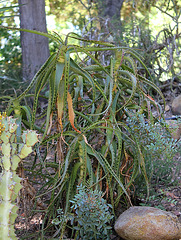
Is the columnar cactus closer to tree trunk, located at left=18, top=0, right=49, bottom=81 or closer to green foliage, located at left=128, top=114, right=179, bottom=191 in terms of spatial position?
green foliage, located at left=128, top=114, right=179, bottom=191

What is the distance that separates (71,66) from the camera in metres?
1.63

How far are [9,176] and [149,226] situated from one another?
0.88 meters

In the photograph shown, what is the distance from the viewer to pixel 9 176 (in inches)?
47.8

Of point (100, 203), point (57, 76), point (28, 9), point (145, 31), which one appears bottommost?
point (100, 203)

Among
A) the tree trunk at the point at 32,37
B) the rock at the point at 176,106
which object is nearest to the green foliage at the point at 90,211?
the rock at the point at 176,106

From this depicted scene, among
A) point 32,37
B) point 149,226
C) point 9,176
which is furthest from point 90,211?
point 32,37

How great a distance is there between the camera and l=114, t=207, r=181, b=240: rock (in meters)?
1.71

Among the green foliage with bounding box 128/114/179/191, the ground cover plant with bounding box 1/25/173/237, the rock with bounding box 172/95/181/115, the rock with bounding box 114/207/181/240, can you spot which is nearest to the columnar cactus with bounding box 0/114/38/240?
the ground cover plant with bounding box 1/25/173/237

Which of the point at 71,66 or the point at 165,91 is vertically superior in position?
the point at 71,66

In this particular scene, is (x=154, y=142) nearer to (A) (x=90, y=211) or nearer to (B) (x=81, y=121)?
(B) (x=81, y=121)

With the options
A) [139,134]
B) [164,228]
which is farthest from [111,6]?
[164,228]

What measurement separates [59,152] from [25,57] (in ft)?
12.5

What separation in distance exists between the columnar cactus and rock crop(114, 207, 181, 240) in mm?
729

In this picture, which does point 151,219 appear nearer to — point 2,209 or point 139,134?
point 139,134
